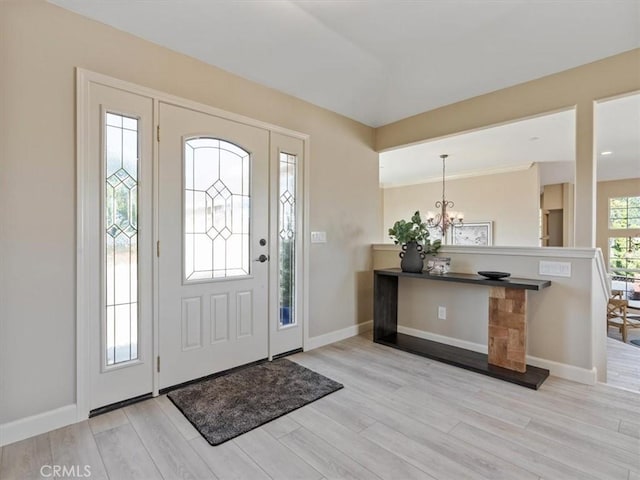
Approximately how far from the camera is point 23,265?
1.86 m

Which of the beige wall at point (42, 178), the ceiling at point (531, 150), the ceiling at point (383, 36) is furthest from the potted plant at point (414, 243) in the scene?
the beige wall at point (42, 178)

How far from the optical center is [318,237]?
11.4 feet

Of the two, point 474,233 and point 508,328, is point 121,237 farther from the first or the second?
point 474,233

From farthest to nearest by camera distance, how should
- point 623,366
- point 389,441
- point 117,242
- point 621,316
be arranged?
point 621,316 → point 623,366 → point 117,242 → point 389,441

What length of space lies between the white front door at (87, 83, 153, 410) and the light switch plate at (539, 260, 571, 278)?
3.23 m

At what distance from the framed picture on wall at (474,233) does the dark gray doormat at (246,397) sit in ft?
18.6

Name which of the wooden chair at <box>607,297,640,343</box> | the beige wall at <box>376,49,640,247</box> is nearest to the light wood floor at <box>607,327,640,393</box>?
the wooden chair at <box>607,297,640,343</box>

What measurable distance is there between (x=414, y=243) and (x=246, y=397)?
2221mm

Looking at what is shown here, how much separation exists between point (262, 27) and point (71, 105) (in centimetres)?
146

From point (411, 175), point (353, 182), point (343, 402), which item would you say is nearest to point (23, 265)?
point (343, 402)

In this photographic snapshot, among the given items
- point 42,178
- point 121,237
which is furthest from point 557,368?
point 42,178

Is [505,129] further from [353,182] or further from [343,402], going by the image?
[343,402]

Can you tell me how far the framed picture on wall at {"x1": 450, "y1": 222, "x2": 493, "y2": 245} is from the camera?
22.6ft

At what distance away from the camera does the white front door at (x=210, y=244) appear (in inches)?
95.1
